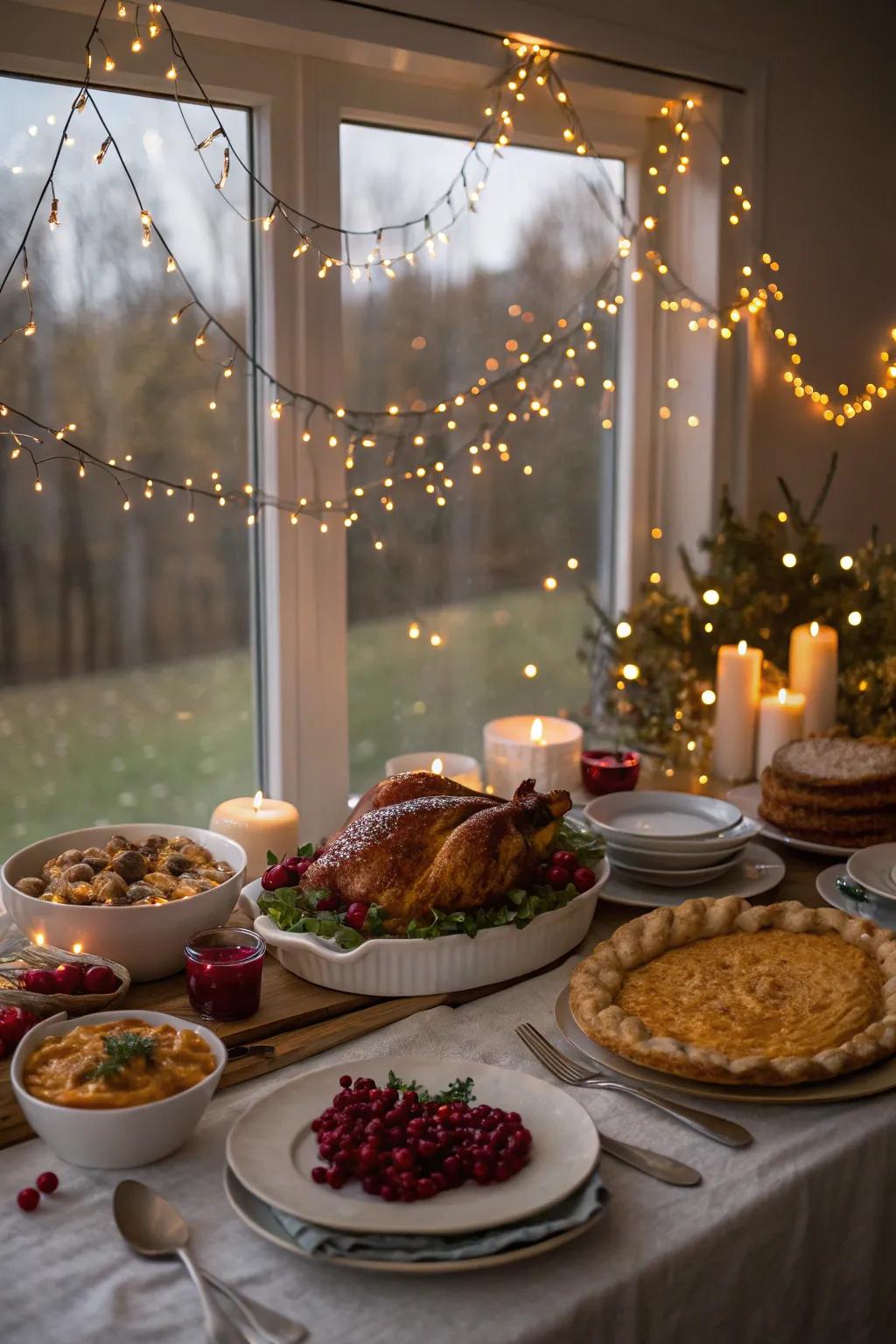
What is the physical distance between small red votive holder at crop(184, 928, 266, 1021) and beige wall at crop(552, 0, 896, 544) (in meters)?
1.66

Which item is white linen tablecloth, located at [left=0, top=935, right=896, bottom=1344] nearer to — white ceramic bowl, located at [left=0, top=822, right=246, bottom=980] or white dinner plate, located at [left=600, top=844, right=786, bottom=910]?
white ceramic bowl, located at [left=0, top=822, right=246, bottom=980]

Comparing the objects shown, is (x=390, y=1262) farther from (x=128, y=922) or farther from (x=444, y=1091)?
(x=128, y=922)

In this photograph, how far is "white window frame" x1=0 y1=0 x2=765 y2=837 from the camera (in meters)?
1.96

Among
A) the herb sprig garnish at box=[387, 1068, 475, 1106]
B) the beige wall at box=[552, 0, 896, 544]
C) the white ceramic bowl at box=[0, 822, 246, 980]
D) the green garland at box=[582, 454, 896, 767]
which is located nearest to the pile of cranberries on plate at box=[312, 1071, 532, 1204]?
the herb sprig garnish at box=[387, 1068, 475, 1106]

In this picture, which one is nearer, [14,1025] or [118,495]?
[14,1025]

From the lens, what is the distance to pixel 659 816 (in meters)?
1.90

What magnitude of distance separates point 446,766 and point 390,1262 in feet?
3.71

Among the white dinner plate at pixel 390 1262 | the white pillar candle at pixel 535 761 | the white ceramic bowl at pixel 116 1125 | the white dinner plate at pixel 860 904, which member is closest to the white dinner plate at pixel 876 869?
the white dinner plate at pixel 860 904

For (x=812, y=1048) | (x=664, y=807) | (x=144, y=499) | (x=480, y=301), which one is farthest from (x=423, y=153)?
(x=812, y=1048)

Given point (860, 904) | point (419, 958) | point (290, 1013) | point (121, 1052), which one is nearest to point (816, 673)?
point (860, 904)

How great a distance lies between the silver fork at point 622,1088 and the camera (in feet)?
3.87

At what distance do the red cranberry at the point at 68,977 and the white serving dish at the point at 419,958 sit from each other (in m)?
0.20

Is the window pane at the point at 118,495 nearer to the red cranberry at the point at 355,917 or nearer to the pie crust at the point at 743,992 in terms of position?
the red cranberry at the point at 355,917

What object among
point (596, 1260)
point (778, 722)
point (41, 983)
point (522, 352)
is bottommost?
point (596, 1260)
